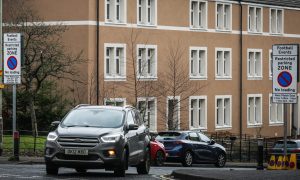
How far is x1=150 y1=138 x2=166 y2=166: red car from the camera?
40.7 meters

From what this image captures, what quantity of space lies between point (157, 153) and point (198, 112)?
3751 cm

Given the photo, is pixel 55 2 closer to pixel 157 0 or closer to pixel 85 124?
pixel 157 0

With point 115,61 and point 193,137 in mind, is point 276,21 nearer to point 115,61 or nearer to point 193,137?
point 115,61

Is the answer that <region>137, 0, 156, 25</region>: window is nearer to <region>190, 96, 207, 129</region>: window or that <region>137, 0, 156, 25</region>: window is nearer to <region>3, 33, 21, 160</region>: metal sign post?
<region>190, 96, 207, 129</region>: window

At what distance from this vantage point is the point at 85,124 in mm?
26891

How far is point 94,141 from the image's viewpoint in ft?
85.0

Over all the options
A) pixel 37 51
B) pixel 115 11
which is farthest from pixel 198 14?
pixel 37 51

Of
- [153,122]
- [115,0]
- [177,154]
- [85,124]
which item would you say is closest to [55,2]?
[115,0]

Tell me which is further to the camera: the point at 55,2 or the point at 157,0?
the point at 157,0

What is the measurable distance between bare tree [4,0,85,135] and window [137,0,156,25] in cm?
670

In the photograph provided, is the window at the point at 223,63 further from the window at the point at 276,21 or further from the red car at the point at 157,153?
the red car at the point at 157,153

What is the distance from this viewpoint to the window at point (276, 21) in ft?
288

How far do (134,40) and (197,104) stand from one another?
9597 mm

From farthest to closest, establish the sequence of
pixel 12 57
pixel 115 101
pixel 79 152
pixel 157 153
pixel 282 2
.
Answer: pixel 282 2 → pixel 115 101 → pixel 157 153 → pixel 12 57 → pixel 79 152
